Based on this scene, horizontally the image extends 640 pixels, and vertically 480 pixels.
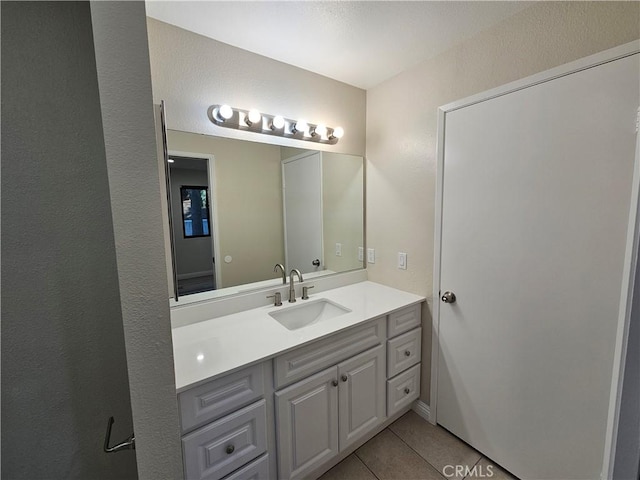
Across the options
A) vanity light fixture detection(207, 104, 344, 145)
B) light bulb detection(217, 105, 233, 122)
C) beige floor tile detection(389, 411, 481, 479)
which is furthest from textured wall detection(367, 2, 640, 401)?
light bulb detection(217, 105, 233, 122)

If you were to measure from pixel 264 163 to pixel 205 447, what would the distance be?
149cm

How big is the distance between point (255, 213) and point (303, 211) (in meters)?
0.38

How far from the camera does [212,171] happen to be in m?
1.60

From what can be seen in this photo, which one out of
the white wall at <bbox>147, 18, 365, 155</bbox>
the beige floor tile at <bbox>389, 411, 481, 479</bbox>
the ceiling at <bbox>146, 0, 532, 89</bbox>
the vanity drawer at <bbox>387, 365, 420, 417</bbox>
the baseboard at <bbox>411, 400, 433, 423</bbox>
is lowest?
the beige floor tile at <bbox>389, 411, 481, 479</bbox>

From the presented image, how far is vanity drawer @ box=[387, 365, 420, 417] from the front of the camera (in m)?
1.74

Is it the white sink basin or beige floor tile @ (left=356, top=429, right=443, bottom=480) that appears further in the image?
the white sink basin

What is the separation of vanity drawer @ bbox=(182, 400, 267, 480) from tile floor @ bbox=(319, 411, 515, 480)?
2.02 feet

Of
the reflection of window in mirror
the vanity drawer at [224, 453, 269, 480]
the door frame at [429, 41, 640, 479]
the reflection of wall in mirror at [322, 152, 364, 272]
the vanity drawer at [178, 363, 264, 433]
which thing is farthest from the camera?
the reflection of wall in mirror at [322, 152, 364, 272]

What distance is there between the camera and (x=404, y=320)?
69.6 inches

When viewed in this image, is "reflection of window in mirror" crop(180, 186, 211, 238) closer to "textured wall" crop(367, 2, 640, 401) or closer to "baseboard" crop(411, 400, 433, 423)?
"textured wall" crop(367, 2, 640, 401)

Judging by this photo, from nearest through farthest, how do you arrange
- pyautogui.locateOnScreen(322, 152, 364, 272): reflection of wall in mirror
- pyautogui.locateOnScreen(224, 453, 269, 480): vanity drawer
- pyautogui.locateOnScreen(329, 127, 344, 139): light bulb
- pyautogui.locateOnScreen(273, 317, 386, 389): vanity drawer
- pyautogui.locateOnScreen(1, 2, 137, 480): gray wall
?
pyautogui.locateOnScreen(1, 2, 137, 480): gray wall < pyautogui.locateOnScreen(224, 453, 269, 480): vanity drawer < pyautogui.locateOnScreen(273, 317, 386, 389): vanity drawer < pyautogui.locateOnScreen(329, 127, 344, 139): light bulb < pyautogui.locateOnScreen(322, 152, 364, 272): reflection of wall in mirror

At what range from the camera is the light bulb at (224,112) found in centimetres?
153

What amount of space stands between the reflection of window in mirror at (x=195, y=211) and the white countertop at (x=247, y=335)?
0.52 m

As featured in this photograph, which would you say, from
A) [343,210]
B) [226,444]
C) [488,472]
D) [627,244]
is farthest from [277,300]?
[627,244]
